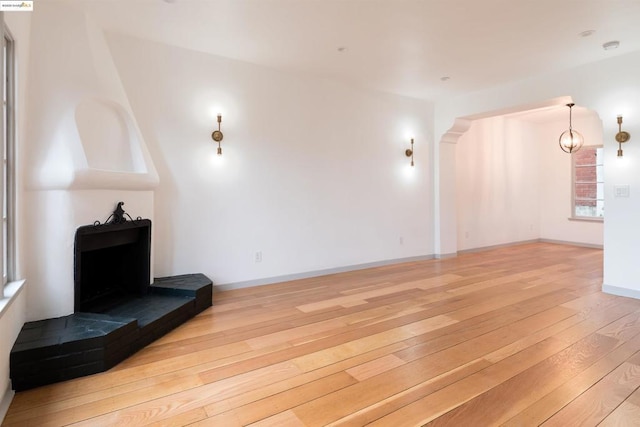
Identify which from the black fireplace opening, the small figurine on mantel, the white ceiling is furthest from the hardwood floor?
the white ceiling

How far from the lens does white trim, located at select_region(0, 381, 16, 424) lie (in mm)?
1862

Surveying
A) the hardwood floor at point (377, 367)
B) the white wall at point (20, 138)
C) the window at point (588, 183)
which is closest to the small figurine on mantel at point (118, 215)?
the white wall at point (20, 138)

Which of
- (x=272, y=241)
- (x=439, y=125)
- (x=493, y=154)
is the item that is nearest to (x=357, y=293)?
(x=272, y=241)

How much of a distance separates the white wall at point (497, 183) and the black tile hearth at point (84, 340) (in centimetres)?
552

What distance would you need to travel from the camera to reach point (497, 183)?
733cm

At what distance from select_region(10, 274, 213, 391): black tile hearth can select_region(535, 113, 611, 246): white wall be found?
8106 mm

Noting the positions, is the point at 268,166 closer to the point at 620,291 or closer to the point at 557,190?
the point at 620,291

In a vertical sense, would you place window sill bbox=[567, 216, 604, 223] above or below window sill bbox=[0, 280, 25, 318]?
above

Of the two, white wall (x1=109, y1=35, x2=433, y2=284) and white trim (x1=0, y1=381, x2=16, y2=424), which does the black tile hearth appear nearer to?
white trim (x1=0, y1=381, x2=16, y2=424)

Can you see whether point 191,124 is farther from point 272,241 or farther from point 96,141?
point 272,241

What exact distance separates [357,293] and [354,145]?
2229 mm

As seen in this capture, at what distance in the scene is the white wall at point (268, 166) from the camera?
12.5 ft

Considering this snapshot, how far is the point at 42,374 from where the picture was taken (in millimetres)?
2145

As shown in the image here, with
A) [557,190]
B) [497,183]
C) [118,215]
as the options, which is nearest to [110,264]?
[118,215]
